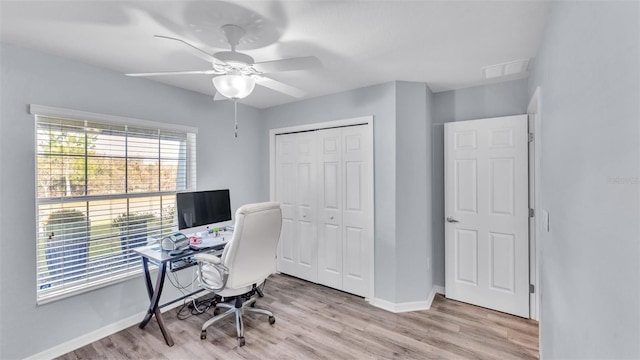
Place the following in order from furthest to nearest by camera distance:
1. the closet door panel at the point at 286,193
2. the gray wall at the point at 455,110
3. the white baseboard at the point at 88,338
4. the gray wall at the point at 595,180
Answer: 1. the closet door panel at the point at 286,193
2. the gray wall at the point at 455,110
3. the white baseboard at the point at 88,338
4. the gray wall at the point at 595,180

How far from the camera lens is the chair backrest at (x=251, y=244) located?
7.19ft

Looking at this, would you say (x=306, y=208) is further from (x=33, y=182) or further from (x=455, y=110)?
(x=33, y=182)

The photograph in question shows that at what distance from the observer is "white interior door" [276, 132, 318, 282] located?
356cm

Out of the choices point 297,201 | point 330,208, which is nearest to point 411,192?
point 330,208

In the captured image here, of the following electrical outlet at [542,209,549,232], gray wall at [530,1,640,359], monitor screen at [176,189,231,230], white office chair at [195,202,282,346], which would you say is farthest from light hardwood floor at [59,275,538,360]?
electrical outlet at [542,209,549,232]

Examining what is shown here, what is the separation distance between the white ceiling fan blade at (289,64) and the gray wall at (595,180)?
122cm

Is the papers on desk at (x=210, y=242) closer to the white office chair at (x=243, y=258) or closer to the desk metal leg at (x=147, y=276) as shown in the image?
the white office chair at (x=243, y=258)

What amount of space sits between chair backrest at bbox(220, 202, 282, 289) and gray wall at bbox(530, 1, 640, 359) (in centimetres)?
195

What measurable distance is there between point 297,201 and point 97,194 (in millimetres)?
2120

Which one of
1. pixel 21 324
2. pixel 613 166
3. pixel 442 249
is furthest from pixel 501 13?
pixel 21 324

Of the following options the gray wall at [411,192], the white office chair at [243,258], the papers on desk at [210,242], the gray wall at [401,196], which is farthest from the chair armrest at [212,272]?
the gray wall at [411,192]

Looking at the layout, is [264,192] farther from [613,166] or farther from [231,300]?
[613,166]

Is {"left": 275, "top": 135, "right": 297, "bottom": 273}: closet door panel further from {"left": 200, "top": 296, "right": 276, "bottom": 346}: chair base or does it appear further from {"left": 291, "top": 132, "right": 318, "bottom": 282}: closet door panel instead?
{"left": 200, "top": 296, "right": 276, "bottom": 346}: chair base

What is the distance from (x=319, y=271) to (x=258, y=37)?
2743 millimetres
